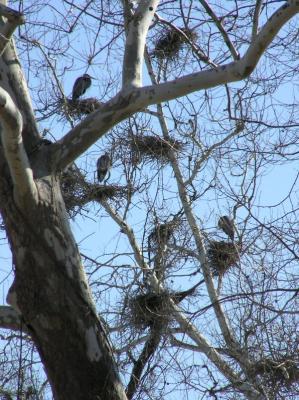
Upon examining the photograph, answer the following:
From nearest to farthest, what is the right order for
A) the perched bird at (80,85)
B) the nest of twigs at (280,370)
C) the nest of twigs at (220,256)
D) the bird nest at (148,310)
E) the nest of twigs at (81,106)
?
the nest of twigs at (280,370) → the bird nest at (148,310) → the nest of twigs at (220,256) → the nest of twigs at (81,106) → the perched bird at (80,85)

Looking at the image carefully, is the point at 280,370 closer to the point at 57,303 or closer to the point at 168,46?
the point at 57,303

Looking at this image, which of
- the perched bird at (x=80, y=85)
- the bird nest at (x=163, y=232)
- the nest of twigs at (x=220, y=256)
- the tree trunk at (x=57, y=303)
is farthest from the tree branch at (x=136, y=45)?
the perched bird at (x=80, y=85)

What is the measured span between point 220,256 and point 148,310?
2007 mm

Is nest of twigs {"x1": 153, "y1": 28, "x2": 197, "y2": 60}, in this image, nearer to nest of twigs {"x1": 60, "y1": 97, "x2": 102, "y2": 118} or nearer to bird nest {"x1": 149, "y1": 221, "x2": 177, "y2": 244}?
nest of twigs {"x1": 60, "y1": 97, "x2": 102, "y2": 118}

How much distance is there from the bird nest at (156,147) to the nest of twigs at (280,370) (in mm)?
4650

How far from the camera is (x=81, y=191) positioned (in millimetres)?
10508

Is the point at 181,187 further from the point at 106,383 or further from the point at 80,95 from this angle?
the point at 106,383

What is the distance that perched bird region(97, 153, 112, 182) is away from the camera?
10.3 metres

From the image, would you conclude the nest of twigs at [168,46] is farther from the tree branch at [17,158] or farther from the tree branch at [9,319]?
the tree branch at [17,158]

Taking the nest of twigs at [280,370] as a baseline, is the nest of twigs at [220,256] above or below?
above

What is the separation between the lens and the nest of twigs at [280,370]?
5473 millimetres

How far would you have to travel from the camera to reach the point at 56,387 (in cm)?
436

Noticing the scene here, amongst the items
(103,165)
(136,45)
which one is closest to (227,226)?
(103,165)

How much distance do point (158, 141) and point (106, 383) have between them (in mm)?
6167
